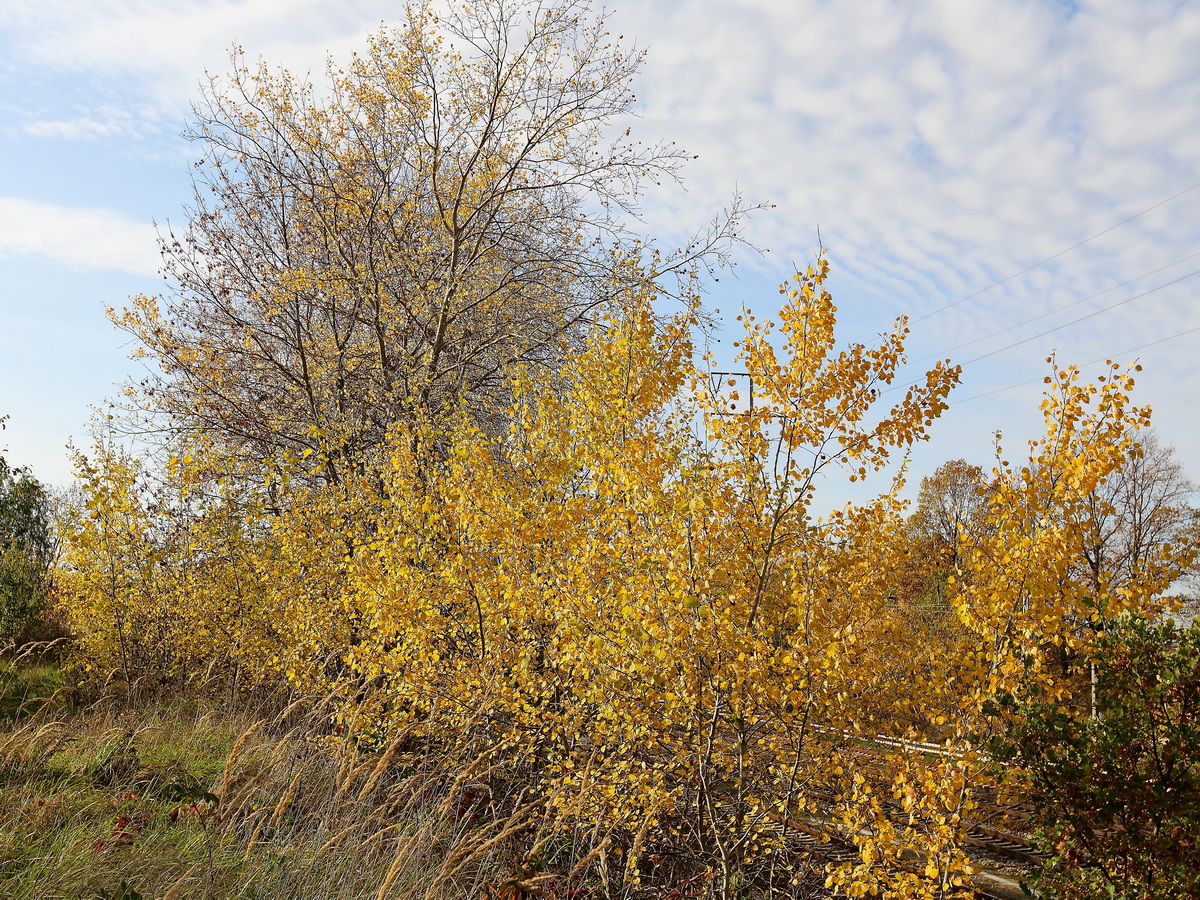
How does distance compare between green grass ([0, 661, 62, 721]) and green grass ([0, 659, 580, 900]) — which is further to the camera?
green grass ([0, 661, 62, 721])

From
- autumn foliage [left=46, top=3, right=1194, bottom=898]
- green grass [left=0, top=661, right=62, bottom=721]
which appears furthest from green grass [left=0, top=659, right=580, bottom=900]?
green grass [left=0, top=661, right=62, bottom=721]

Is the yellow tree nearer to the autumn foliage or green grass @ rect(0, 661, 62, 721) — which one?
the autumn foliage

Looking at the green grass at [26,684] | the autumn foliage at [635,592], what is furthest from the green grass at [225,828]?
the green grass at [26,684]

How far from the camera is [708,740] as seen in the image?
3.96 metres

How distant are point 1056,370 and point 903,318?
71 cm

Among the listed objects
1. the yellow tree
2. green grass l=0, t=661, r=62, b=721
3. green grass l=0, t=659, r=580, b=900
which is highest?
the yellow tree

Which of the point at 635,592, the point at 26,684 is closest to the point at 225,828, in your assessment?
the point at 635,592

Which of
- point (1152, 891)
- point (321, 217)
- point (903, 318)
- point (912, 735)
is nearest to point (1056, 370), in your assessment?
point (903, 318)

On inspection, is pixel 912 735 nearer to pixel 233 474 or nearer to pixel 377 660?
pixel 377 660

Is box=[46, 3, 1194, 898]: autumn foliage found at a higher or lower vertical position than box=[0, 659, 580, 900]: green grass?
higher

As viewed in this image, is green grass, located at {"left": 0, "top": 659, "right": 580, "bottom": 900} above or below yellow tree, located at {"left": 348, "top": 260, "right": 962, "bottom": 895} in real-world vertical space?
below

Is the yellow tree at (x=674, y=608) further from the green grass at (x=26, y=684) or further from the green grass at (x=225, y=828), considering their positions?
the green grass at (x=26, y=684)

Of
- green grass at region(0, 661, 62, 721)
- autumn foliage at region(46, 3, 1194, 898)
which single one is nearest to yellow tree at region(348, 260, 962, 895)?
autumn foliage at region(46, 3, 1194, 898)

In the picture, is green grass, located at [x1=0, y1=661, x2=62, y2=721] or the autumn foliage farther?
green grass, located at [x1=0, y1=661, x2=62, y2=721]
